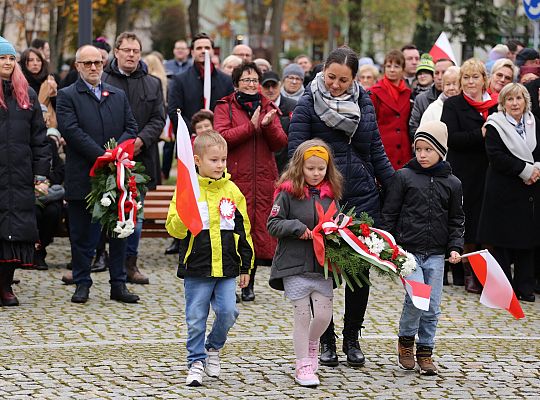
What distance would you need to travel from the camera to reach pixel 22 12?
102ft

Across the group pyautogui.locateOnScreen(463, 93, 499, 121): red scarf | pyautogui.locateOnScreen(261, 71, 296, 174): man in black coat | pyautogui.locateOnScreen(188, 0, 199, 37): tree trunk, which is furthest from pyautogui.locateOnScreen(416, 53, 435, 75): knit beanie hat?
pyautogui.locateOnScreen(188, 0, 199, 37): tree trunk

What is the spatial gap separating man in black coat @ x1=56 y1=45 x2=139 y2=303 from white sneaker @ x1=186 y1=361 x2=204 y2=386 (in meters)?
3.11

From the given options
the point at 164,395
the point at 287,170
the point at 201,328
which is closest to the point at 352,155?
the point at 287,170

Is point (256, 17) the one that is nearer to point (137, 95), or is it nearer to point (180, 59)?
point (180, 59)

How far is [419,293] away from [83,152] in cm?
398

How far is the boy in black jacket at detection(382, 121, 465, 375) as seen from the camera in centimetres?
852

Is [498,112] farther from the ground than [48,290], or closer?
farther from the ground

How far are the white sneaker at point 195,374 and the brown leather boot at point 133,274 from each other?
13.6 ft

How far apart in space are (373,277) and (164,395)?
5.35 meters

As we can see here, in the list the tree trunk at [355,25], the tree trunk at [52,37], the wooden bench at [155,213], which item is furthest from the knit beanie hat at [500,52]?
the tree trunk at [355,25]

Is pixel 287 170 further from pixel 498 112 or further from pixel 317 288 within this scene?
pixel 498 112

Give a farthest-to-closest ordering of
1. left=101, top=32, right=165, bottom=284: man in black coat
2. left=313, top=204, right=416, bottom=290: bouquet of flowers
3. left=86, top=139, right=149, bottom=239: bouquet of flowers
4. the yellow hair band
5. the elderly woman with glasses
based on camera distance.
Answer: left=101, top=32, right=165, bottom=284: man in black coat → the elderly woman with glasses → left=86, top=139, right=149, bottom=239: bouquet of flowers → the yellow hair band → left=313, top=204, right=416, bottom=290: bouquet of flowers

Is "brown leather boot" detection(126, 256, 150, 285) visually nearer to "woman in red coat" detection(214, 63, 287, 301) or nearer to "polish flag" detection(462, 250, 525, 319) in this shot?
"woman in red coat" detection(214, 63, 287, 301)

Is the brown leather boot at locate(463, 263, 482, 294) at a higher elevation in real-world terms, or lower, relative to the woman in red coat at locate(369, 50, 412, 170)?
lower
